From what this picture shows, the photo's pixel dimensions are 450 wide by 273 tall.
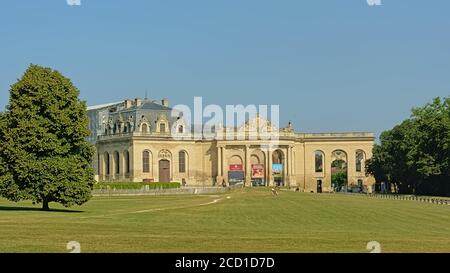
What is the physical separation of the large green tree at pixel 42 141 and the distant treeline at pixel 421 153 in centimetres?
5353

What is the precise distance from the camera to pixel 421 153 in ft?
299

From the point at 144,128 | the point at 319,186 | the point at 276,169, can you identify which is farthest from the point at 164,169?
the point at 319,186

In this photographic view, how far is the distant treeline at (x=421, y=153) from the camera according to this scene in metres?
88.9

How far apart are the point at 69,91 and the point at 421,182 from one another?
65.4 m

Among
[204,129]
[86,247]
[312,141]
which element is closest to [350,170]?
[312,141]

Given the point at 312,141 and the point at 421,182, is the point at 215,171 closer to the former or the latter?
the point at 312,141

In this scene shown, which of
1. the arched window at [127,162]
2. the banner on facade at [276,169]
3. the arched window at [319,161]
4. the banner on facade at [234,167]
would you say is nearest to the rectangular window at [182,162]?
the banner on facade at [234,167]

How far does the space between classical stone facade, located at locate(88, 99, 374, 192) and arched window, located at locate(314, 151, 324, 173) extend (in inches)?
48.6

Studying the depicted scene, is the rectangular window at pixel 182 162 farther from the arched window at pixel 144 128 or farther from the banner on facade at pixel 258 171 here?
the banner on facade at pixel 258 171

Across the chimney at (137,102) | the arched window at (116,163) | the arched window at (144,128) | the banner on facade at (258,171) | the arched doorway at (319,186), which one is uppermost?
the chimney at (137,102)

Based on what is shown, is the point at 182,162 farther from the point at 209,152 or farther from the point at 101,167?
the point at 101,167

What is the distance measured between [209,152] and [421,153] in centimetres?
5509

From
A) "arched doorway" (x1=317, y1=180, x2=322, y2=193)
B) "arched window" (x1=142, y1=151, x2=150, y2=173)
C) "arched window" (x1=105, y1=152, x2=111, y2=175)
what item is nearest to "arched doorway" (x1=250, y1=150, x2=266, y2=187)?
"arched doorway" (x1=317, y1=180, x2=322, y2=193)
